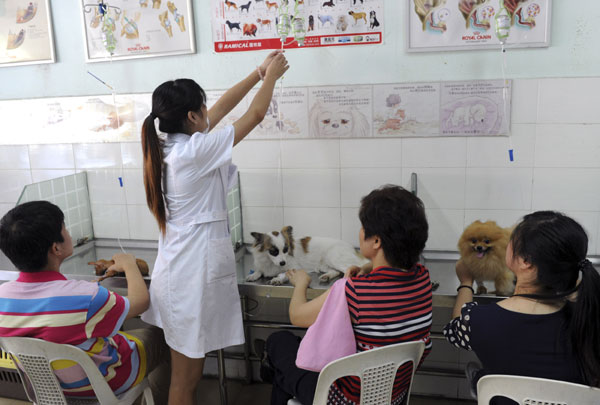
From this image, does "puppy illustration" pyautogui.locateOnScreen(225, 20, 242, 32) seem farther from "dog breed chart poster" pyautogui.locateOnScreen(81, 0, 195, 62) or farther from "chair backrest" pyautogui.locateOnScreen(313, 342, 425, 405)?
"chair backrest" pyautogui.locateOnScreen(313, 342, 425, 405)

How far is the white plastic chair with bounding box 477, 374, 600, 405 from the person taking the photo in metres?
1.10

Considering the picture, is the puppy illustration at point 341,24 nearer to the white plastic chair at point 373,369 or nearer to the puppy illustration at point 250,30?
the puppy illustration at point 250,30

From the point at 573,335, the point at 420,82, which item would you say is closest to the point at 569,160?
the point at 420,82

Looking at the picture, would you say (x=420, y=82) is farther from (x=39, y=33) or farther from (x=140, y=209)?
(x=39, y=33)

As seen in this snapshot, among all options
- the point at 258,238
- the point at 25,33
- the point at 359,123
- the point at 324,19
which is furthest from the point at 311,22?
the point at 25,33

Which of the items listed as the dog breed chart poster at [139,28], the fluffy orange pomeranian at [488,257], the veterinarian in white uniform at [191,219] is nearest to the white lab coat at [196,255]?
the veterinarian in white uniform at [191,219]

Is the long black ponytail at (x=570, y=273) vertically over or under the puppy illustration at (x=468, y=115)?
under

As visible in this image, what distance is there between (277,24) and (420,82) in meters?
0.75

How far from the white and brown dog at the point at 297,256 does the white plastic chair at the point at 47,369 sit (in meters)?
0.73

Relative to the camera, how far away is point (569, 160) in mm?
2193

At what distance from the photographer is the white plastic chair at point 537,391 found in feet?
3.61

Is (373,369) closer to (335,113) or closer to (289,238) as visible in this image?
(289,238)

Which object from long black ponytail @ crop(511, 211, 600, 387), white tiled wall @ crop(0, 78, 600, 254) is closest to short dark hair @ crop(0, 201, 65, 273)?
white tiled wall @ crop(0, 78, 600, 254)

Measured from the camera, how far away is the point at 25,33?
265 centimetres
